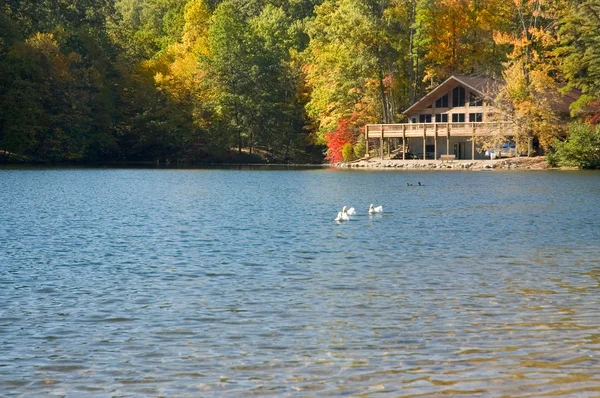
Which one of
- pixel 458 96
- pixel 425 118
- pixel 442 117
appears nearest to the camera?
pixel 458 96

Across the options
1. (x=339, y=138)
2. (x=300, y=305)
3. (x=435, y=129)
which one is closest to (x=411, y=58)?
(x=339, y=138)

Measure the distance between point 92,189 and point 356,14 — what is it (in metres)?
41.4

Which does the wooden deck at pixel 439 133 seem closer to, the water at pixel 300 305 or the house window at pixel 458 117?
the house window at pixel 458 117

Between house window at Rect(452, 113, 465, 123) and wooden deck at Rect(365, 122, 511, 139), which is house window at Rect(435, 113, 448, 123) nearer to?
house window at Rect(452, 113, 465, 123)

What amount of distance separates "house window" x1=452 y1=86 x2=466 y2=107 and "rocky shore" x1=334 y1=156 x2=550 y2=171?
272 inches

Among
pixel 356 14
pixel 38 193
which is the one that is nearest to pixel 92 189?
pixel 38 193

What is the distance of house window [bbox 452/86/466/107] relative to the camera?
267 feet

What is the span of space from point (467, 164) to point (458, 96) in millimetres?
9262

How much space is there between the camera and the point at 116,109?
Result: 97625 millimetres

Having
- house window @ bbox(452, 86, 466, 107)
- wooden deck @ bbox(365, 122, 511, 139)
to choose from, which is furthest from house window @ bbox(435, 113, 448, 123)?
wooden deck @ bbox(365, 122, 511, 139)

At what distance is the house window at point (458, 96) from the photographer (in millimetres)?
81500

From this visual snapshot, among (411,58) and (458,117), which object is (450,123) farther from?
(411,58)

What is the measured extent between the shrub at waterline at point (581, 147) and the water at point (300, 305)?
127 feet

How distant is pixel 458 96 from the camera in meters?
81.8
